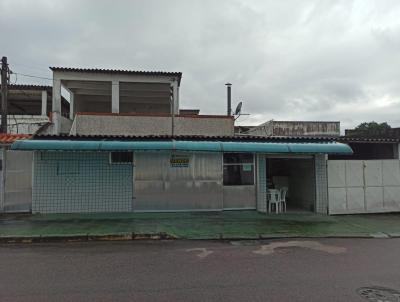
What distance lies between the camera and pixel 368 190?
13094 mm

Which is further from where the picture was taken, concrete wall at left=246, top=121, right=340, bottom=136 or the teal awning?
concrete wall at left=246, top=121, right=340, bottom=136

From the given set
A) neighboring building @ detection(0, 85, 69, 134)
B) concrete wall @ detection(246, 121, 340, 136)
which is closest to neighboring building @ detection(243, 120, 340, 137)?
concrete wall @ detection(246, 121, 340, 136)

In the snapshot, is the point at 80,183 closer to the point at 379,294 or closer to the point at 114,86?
the point at 114,86

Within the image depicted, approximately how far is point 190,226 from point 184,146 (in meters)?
2.79

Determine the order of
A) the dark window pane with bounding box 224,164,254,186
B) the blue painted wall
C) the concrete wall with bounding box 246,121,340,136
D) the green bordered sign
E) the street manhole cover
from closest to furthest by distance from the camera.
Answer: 1. the street manhole cover
2. the blue painted wall
3. the green bordered sign
4. the dark window pane with bounding box 224,164,254,186
5. the concrete wall with bounding box 246,121,340,136

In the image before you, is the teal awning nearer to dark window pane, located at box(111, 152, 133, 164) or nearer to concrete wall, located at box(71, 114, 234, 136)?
dark window pane, located at box(111, 152, 133, 164)

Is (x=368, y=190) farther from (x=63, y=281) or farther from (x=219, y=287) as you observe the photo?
(x=63, y=281)

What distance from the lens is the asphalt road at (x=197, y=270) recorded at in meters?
4.95

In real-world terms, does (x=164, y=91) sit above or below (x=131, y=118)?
above

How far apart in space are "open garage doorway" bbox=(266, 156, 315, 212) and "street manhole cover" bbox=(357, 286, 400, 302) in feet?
27.2

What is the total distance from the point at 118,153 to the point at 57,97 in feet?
20.1

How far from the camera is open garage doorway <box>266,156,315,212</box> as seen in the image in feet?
44.7

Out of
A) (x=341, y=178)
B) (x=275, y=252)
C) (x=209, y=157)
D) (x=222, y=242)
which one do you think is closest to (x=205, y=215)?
(x=209, y=157)

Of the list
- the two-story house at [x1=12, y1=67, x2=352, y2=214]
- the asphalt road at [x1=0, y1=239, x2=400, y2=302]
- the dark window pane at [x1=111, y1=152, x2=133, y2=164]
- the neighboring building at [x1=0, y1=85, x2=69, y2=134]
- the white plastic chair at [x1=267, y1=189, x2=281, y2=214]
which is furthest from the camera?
the neighboring building at [x1=0, y1=85, x2=69, y2=134]
